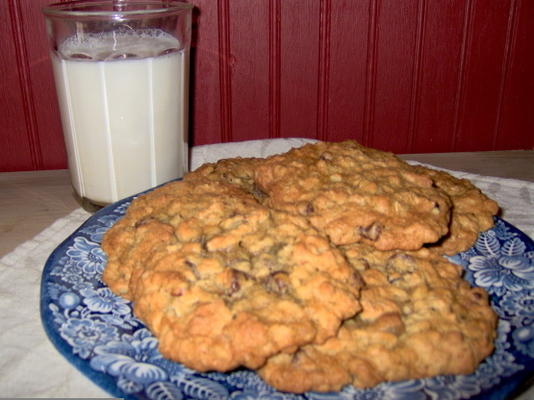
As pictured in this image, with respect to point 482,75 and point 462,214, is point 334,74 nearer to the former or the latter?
point 482,75

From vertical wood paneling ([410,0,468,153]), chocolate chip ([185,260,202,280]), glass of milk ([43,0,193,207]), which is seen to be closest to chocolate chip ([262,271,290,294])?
chocolate chip ([185,260,202,280])

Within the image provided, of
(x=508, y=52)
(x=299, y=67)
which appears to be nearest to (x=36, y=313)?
A: (x=299, y=67)

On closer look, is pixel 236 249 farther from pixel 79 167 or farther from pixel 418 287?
pixel 79 167

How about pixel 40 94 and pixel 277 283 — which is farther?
pixel 40 94

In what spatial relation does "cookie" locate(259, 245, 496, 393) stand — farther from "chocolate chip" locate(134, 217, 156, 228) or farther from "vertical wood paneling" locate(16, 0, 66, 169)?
"vertical wood paneling" locate(16, 0, 66, 169)

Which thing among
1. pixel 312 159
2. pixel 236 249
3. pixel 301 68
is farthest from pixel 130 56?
pixel 301 68

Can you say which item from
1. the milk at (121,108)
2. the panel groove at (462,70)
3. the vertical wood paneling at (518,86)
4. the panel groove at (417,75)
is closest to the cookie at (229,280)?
the milk at (121,108)
